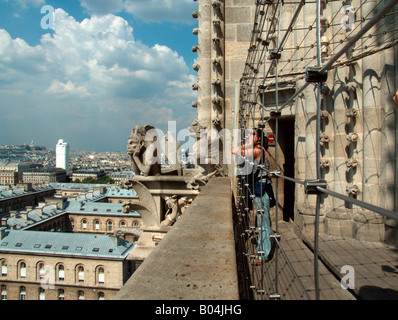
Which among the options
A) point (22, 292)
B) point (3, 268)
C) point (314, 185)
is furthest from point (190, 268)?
point (22, 292)

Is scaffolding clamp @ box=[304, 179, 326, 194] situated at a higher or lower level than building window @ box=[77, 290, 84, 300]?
higher

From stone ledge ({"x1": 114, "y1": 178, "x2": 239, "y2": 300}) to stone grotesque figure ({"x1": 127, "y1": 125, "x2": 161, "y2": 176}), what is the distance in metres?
3.32

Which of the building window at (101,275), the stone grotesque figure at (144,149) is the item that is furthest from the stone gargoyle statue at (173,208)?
the building window at (101,275)

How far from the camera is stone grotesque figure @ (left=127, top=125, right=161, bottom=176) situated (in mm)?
5223

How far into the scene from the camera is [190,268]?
130 cm

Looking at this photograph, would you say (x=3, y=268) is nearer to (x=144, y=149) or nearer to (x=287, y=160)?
(x=144, y=149)

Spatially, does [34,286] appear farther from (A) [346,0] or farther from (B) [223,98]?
(A) [346,0]

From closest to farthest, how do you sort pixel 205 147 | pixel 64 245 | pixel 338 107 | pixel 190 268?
pixel 190 268, pixel 338 107, pixel 205 147, pixel 64 245

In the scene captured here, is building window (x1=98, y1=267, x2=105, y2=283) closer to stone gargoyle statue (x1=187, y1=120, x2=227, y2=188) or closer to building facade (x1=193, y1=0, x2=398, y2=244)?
building facade (x1=193, y1=0, x2=398, y2=244)

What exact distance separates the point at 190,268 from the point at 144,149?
418cm

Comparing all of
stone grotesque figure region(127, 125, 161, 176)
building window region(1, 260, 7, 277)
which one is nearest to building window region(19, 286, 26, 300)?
building window region(1, 260, 7, 277)

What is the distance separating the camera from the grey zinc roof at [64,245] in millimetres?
26375

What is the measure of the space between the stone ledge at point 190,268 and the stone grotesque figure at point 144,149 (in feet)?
10.9

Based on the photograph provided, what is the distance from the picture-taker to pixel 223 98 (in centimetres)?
629
